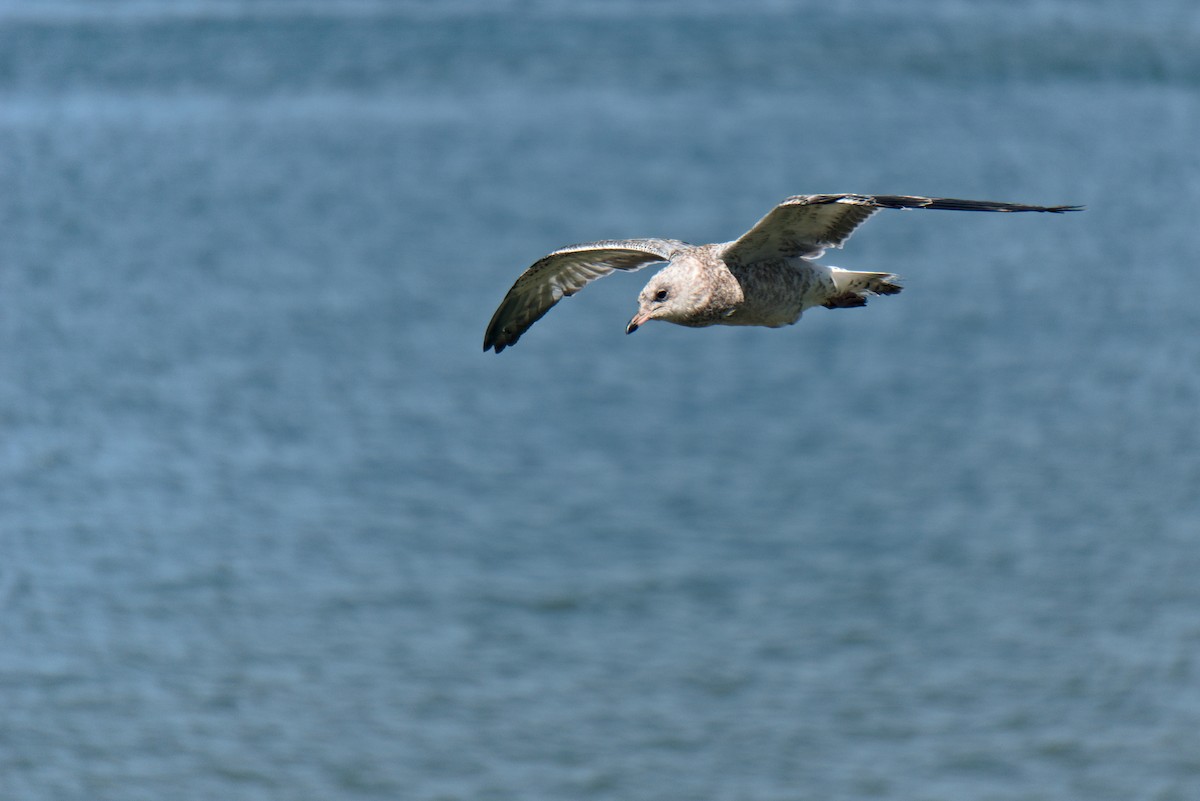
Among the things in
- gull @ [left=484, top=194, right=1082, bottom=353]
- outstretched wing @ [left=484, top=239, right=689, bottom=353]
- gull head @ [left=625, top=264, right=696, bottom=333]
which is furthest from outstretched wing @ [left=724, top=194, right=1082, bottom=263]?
outstretched wing @ [left=484, top=239, right=689, bottom=353]

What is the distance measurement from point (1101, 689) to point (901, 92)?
20.6 metres

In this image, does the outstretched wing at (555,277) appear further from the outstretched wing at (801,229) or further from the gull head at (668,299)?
the outstretched wing at (801,229)

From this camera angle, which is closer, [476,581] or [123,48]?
[476,581]

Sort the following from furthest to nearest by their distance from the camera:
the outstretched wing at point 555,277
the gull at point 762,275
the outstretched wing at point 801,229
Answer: the outstretched wing at point 555,277 < the gull at point 762,275 < the outstretched wing at point 801,229

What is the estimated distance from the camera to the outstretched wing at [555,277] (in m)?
10.4

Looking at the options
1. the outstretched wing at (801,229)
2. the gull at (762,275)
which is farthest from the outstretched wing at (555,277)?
the outstretched wing at (801,229)

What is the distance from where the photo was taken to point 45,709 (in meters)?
18.8

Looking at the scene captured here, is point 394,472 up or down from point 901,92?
down

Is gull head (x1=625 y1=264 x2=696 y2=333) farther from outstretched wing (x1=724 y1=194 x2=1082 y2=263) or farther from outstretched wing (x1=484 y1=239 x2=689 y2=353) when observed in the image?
outstretched wing (x1=484 y1=239 x2=689 y2=353)

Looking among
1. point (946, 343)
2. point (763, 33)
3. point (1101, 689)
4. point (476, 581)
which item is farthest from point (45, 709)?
point (763, 33)

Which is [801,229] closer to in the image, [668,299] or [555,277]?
[668,299]

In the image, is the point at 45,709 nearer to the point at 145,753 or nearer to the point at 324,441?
the point at 145,753

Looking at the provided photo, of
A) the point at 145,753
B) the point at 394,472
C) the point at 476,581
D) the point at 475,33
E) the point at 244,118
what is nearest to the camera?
the point at 145,753

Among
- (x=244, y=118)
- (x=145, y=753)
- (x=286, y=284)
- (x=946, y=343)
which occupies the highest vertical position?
(x=244, y=118)
